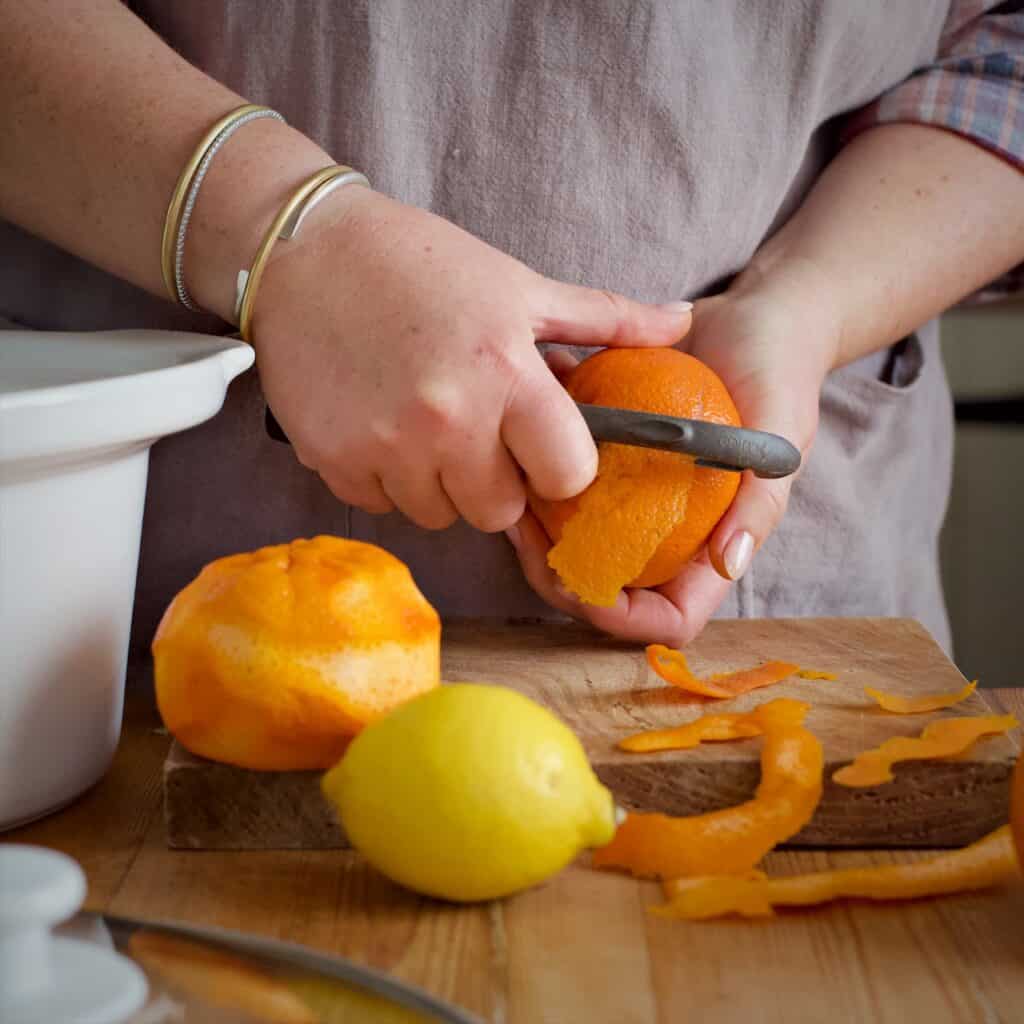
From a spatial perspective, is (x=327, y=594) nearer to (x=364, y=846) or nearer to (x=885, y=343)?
(x=364, y=846)

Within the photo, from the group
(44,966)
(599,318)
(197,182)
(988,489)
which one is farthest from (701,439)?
(988,489)

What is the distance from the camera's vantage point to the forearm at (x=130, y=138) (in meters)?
0.87

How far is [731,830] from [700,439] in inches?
9.6

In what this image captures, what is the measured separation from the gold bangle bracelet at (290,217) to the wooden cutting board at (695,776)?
29cm

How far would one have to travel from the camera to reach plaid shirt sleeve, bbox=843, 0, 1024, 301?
1.17m

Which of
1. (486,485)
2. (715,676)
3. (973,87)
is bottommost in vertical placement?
(715,676)

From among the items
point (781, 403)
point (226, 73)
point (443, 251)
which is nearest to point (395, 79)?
point (226, 73)

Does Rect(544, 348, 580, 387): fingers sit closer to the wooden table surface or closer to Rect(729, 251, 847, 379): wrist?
Rect(729, 251, 847, 379): wrist

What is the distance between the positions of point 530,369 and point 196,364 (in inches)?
8.3

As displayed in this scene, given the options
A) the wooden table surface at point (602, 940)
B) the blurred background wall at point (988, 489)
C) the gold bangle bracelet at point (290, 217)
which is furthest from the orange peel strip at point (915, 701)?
the blurred background wall at point (988, 489)

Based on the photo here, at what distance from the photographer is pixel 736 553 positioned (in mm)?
962

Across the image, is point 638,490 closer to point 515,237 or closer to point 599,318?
point 599,318

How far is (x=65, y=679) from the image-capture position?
0.76 meters

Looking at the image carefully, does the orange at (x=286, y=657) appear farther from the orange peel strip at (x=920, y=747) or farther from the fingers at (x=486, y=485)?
the orange peel strip at (x=920, y=747)
